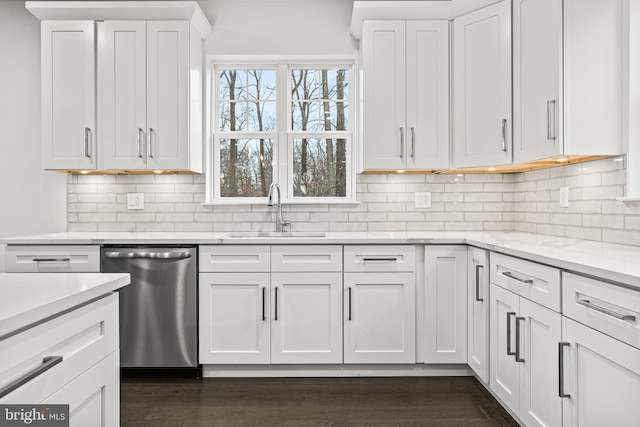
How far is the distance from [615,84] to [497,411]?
1825 millimetres

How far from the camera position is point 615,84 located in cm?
217

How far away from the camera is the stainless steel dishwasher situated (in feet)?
9.12

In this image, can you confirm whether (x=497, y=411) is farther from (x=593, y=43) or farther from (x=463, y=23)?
(x=463, y=23)

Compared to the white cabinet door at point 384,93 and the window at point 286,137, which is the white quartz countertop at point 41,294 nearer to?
the white cabinet door at point 384,93

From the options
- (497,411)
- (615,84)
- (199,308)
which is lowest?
(497,411)

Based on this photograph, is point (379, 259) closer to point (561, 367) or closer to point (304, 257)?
point (304, 257)

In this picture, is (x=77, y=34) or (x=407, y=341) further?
(x=77, y=34)

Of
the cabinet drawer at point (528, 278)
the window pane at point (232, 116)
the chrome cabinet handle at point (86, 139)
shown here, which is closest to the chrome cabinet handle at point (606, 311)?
the cabinet drawer at point (528, 278)

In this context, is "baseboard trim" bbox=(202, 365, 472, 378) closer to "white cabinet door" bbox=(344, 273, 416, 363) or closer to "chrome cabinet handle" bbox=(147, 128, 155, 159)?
"white cabinet door" bbox=(344, 273, 416, 363)

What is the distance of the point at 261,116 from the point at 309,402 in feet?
7.29

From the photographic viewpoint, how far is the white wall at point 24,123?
11.2 feet

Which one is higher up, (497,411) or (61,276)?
(61,276)

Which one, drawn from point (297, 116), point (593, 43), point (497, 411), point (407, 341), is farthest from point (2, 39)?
point (497, 411)

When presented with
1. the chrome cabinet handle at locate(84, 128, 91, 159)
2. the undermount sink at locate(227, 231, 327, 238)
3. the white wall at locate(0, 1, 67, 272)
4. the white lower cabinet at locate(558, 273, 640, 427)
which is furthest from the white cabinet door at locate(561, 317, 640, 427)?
the white wall at locate(0, 1, 67, 272)
